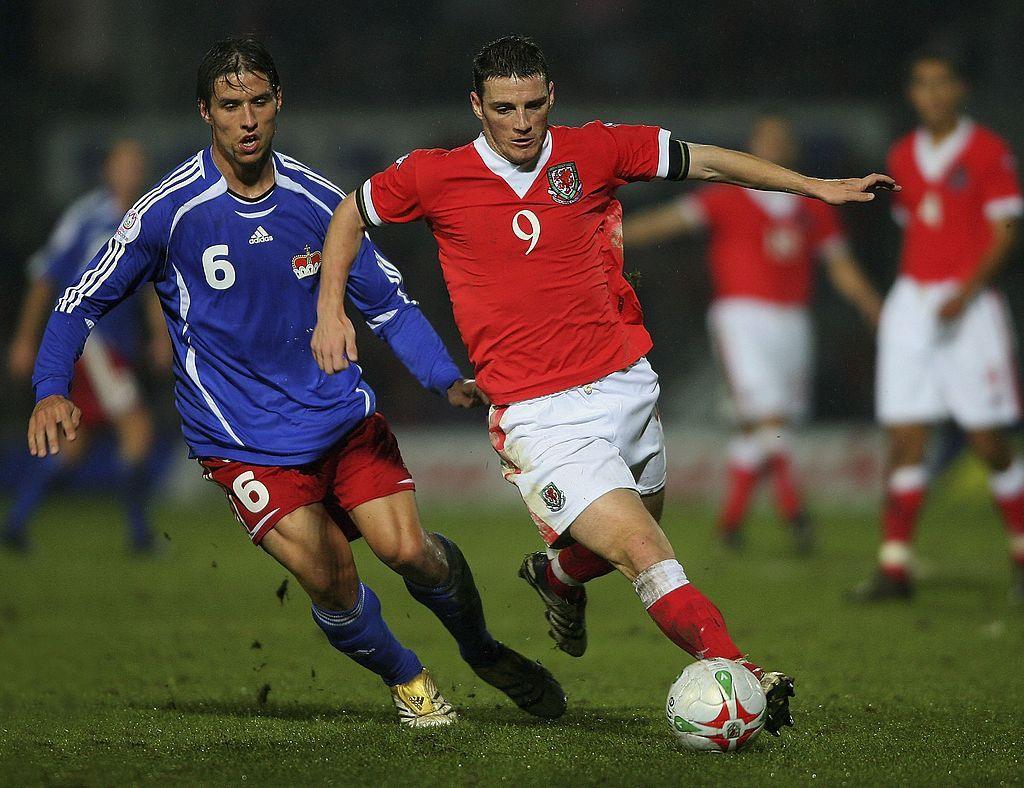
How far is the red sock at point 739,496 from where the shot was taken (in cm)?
1045

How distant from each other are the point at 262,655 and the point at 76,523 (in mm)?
6498

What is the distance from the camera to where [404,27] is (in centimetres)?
1883

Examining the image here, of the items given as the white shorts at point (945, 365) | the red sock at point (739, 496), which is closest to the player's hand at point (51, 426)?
the white shorts at point (945, 365)

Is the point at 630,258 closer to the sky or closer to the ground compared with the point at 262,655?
closer to the sky

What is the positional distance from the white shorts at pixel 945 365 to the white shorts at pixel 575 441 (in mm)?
3873

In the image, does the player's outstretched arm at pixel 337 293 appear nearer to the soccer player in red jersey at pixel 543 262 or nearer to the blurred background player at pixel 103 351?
the soccer player in red jersey at pixel 543 262

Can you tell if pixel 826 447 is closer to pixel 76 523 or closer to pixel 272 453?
pixel 76 523

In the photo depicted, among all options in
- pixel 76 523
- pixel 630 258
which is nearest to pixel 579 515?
pixel 76 523

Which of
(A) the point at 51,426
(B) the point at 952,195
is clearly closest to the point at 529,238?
(A) the point at 51,426

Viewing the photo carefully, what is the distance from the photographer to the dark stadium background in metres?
16.0

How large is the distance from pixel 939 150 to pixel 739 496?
3111 millimetres

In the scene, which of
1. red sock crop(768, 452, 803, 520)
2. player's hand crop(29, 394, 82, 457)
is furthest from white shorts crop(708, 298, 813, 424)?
player's hand crop(29, 394, 82, 457)

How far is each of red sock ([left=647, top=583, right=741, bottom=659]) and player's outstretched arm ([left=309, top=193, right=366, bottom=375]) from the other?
124 centimetres

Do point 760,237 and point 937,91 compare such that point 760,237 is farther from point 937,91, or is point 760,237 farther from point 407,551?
point 407,551
